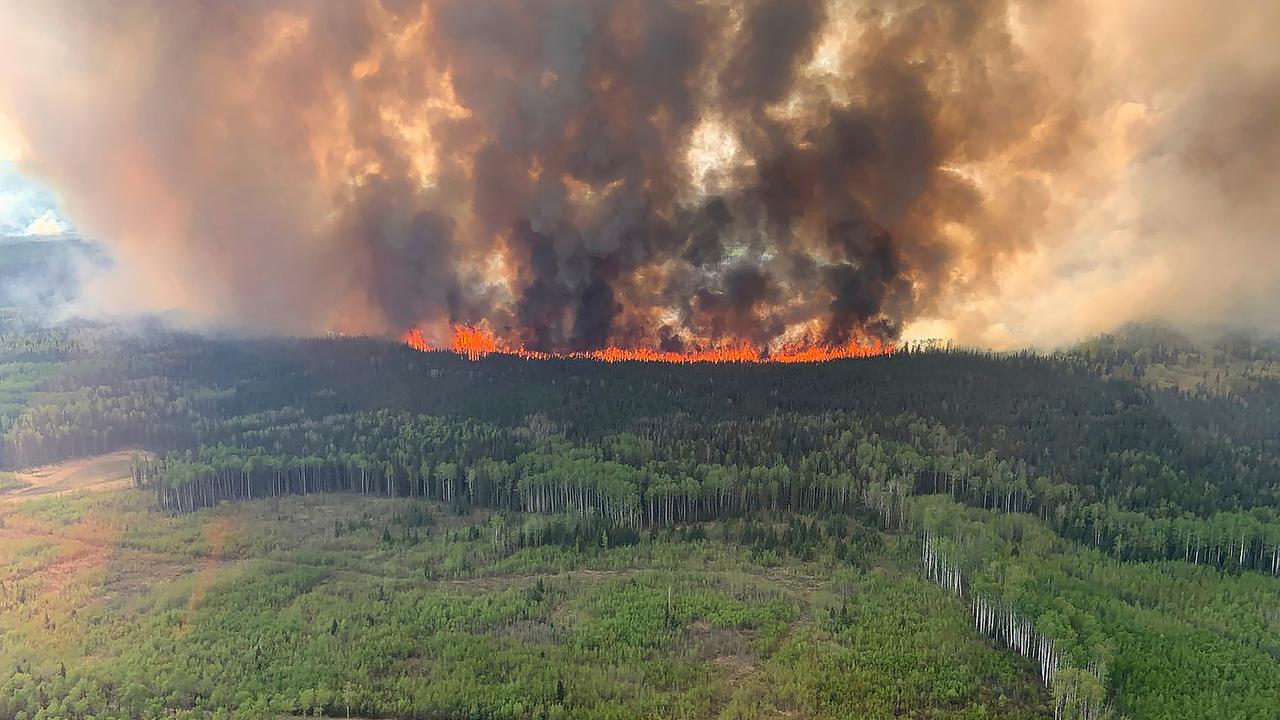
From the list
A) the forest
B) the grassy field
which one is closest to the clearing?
the forest

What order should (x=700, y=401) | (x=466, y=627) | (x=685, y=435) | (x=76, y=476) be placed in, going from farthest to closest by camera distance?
(x=700, y=401) < (x=76, y=476) < (x=685, y=435) < (x=466, y=627)

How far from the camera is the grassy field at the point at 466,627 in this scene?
1642 inches

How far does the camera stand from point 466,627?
49.4 m

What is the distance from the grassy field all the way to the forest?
0.23m

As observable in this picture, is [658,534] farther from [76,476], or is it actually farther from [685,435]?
[76,476]

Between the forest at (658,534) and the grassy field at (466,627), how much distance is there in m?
0.23

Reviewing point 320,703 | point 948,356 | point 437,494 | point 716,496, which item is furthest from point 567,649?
point 948,356

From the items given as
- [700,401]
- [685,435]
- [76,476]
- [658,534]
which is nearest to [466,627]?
[658,534]

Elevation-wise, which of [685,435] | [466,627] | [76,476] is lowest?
[466,627]

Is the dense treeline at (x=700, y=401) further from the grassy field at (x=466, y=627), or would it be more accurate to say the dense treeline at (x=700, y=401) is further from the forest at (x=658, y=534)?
the grassy field at (x=466, y=627)

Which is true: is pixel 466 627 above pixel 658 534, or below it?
below

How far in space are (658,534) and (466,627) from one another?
789 inches

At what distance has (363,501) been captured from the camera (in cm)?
7638

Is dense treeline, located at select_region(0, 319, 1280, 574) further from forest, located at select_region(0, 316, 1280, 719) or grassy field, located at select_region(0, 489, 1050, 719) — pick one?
grassy field, located at select_region(0, 489, 1050, 719)
